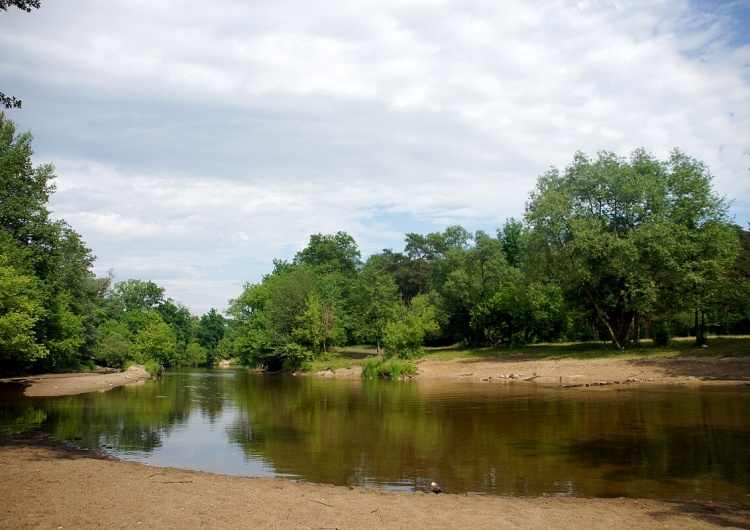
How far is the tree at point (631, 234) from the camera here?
37.0m

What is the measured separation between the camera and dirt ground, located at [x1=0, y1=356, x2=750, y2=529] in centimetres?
811

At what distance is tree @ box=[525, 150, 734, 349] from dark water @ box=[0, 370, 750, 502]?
500 inches

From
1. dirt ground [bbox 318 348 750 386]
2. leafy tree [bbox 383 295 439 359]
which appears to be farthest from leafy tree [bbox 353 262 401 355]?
dirt ground [bbox 318 348 750 386]

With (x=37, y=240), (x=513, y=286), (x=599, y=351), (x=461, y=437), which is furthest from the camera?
(x=513, y=286)

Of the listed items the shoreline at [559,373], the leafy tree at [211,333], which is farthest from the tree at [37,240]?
the leafy tree at [211,333]

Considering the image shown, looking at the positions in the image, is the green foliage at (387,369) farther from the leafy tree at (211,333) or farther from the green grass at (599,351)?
the leafy tree at (211,333)

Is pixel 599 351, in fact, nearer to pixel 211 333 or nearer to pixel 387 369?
pixel 387 369

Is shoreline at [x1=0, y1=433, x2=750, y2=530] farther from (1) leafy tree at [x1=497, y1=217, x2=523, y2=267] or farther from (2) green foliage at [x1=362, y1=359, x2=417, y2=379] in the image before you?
(1) leafy tree at [x1=497, y1=217, x2=523, y2=267]

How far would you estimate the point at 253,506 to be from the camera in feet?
29.7

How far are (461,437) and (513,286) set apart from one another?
130ft

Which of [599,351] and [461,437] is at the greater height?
[599,351]

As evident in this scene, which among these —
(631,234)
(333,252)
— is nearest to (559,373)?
(631,234)

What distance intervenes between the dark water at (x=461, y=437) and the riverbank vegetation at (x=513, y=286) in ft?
43.5

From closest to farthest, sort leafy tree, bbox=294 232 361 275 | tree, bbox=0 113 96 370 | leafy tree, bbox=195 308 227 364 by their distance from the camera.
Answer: tree, bbox=0 113 96 370, leafy tree, bbox=294 232 361 275, leafy tree, bbox=195 308 227 364
